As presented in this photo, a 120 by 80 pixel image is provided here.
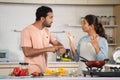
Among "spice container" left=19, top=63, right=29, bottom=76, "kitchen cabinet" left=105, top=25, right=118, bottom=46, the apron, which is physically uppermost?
"kitchen cabinet" left=105, top=25, right=118, bottom=46

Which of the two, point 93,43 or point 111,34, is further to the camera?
point 111,34

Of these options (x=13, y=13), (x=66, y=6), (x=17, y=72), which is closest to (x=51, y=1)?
(x=66, y=6)

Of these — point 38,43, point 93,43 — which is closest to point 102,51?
point 93,43

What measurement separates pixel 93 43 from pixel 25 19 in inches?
98.9

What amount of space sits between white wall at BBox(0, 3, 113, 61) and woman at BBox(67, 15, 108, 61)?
217cm

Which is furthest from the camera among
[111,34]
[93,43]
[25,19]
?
[111,34]

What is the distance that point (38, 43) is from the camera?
2.93 meters

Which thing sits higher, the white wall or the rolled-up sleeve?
the white wall

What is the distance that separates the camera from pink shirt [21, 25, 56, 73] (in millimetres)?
2873

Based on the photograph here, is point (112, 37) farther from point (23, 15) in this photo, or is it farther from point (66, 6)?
point (23, 15)

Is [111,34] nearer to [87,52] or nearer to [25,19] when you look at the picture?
[25,19]

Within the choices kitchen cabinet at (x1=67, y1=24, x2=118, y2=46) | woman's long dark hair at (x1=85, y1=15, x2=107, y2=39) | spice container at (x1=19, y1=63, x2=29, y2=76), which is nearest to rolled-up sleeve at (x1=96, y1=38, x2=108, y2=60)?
woman's long dark hair at (x1=85, y1=15, x2=107, y2=39)

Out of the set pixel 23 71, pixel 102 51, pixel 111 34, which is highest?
pixel 111 34

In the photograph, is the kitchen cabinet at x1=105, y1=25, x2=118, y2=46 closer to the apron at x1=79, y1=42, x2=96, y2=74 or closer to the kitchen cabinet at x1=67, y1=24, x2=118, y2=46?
the kitchen cabinet at x1=67, y1=24, x2=118, y2=46
